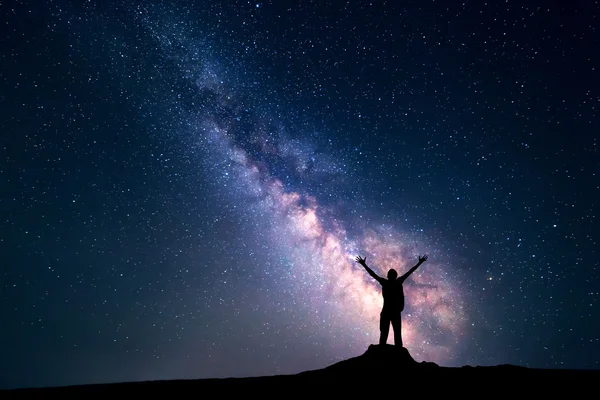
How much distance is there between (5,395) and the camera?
447cm

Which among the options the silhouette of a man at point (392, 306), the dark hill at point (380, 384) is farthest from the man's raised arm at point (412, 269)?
the dark hill at point (380, 384)

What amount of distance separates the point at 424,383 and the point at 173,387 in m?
3.04

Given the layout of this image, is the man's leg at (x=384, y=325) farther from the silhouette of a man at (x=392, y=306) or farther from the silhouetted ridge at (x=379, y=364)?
the silhouetted ridge at (x=379, y=364)

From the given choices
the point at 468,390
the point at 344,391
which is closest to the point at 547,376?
the point at 468,390

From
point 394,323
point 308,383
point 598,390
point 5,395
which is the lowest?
point 5,395

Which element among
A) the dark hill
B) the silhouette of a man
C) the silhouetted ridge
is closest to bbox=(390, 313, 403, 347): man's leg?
the silhouette of a man

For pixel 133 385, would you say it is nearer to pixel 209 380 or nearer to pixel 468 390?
pixel 209 380

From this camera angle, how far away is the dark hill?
12.5 feet

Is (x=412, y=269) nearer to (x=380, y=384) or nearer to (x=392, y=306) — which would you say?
(x=392, y=306)

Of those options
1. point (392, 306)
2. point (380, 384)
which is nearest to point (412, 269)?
point (392, 306)

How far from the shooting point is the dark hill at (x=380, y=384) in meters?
3.82

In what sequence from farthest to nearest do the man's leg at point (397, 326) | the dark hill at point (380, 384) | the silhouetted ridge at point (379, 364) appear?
the man's leg at point (397, 326), the silhouetted ridge at point (379, 364), the dark hill at point (380, 384)

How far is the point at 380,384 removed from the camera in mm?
4176

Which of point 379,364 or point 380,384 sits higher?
point 379,364
